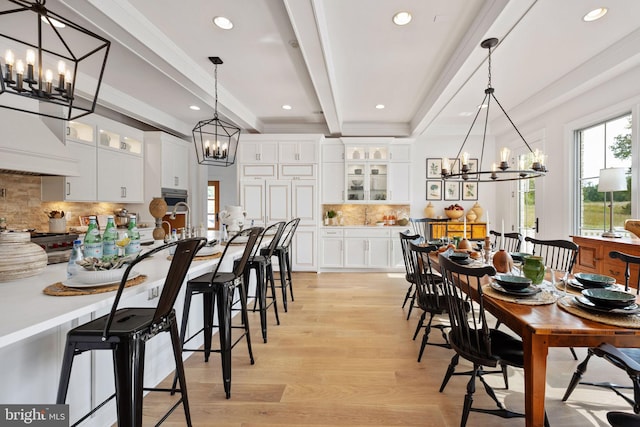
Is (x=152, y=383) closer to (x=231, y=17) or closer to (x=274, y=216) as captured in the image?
(x=231, y=17)

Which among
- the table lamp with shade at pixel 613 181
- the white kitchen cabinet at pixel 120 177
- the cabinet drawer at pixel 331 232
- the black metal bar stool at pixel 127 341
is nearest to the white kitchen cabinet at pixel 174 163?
the white kitchen cabinet at pixel 120 177

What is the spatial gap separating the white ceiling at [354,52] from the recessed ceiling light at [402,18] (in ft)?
0.21

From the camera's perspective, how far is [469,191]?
650cm

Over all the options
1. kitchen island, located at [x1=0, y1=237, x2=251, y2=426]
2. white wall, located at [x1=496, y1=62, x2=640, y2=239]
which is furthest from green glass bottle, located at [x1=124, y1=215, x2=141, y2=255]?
white wall, located at [x1=496, y1=62, x2=640, y2=239]

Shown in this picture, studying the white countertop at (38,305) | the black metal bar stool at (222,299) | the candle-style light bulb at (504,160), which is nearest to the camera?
the white countertop at (38,305)

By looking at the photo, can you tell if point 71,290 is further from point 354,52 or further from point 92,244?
point 354,52

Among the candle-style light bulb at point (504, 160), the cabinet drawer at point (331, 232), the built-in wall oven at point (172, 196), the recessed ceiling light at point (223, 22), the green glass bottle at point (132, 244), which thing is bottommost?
the cabinet drawer at point (331, 232)

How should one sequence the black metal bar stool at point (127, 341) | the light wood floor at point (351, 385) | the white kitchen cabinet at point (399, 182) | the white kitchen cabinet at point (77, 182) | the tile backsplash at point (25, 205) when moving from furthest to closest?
the white kitchen cabinet at point (399, 182)
the white kitchen cabinet at point (77, 182)
the tile backsplash at point (25, 205)
the light wood floor at point (351, 385)
the black metal bar stool at point (127, 341)

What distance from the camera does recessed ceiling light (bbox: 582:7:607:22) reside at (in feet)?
8.70

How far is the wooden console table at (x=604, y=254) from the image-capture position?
291cm

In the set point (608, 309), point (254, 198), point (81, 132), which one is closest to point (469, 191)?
point (254, 198)

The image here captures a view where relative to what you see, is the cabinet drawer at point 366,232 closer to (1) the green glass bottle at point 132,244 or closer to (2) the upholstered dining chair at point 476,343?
(2) the upholstered dining chair at point 476,343

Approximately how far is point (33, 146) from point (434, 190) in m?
6.51

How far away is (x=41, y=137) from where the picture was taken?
364 cm
